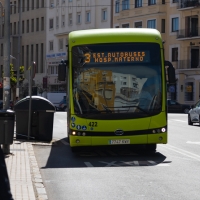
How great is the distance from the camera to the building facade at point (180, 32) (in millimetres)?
69000

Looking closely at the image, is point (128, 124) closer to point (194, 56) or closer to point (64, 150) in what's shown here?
point (64, 150)

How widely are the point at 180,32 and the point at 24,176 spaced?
195 ft

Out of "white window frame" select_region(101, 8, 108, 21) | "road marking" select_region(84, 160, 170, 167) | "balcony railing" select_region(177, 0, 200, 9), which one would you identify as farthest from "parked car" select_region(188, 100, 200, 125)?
"white window frame" select_region(101, 8, 108, 21)

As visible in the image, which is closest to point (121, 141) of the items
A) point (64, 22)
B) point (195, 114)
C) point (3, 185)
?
point (3, 185)

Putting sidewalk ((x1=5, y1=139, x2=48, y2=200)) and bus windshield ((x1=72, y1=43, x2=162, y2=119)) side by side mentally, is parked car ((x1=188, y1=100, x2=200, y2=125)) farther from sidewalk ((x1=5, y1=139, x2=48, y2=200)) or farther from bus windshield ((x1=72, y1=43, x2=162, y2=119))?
bus windshield ((x1=72, y1=43, x2=162, y2=119))

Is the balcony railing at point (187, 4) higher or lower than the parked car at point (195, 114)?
higher

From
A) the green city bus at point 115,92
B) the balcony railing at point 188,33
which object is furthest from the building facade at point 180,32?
the green city bus at point 115,92

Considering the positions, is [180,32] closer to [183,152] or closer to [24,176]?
[183,152]

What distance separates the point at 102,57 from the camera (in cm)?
1673

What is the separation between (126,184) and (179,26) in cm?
6054

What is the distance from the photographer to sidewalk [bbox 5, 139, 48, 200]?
10.1 meters

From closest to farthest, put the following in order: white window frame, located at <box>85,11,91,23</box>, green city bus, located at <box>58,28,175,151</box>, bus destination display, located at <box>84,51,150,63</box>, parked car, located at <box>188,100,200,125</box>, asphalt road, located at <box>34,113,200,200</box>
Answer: asphalt road, located at <box>34,113,200,200</box> < green city bus, located at <box>58,28,175,151</box> < bus destination display, located at <box>84,51,150,63</box> < parked car, located at <box>188,100,200,125</box> < white window frame, located at <box>85,11,91,23</box>

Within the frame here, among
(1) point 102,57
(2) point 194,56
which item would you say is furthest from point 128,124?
(2) point 194,56

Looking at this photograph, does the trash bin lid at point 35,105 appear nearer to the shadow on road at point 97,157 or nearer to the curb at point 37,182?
the shadow on road at point 97,157
